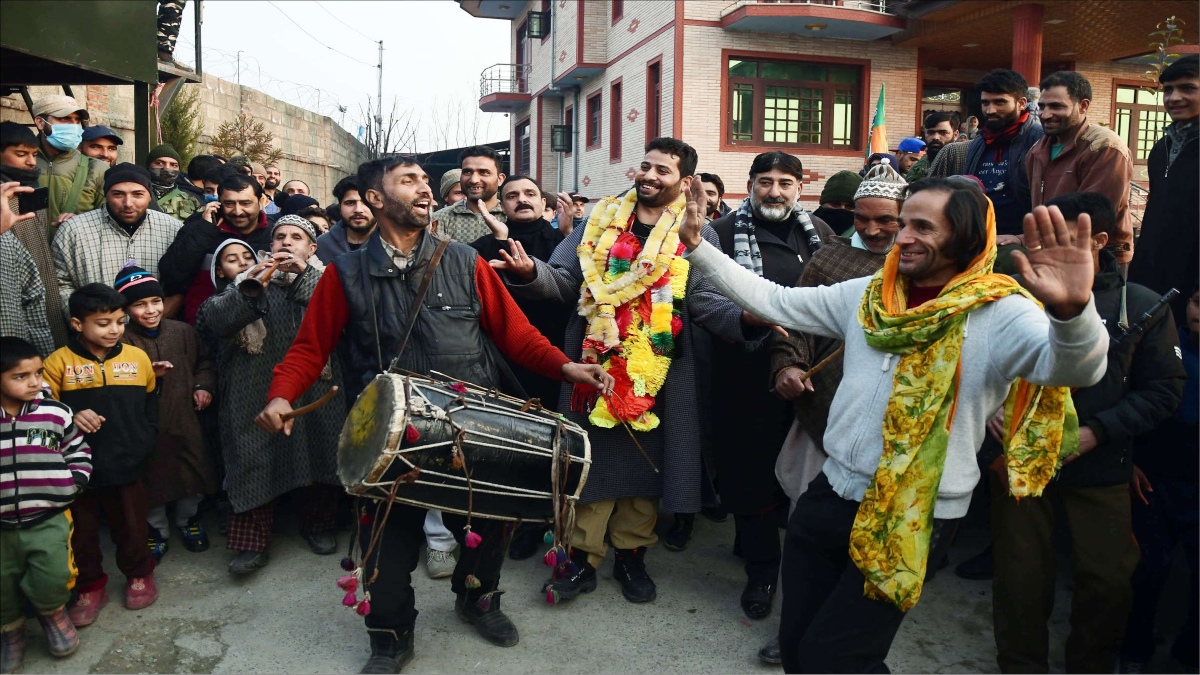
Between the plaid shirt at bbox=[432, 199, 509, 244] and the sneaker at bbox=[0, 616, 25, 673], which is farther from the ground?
the plaid shirt at bbox=[432, 199, 509, 244]

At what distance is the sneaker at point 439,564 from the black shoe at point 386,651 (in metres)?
0.88

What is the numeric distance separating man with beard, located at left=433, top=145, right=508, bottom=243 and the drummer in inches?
64.1

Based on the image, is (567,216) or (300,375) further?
(567,216)

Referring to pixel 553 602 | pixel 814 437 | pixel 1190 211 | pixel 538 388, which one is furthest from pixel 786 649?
pixel 1190 211

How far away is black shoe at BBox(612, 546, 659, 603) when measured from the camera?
425 centimetres

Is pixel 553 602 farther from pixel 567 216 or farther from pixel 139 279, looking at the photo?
pixel 139 279

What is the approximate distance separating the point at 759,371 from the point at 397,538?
1.95 m

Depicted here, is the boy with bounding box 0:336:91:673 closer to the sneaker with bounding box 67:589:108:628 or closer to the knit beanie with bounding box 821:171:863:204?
the sneaker with bounding box 67:589:108:628

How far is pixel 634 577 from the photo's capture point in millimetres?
4332

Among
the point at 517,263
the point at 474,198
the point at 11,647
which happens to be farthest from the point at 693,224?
the point at 11,647

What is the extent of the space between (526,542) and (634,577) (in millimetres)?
745

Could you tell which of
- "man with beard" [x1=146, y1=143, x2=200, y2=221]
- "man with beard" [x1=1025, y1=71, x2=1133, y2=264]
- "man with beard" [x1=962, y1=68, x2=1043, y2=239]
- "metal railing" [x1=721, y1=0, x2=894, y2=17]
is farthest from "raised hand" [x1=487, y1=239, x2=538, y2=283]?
"metal railing" [x1=721, y1=0, x2=894, y2=17]

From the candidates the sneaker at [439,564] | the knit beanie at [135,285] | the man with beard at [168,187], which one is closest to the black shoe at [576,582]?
the sneaker at [439,564]

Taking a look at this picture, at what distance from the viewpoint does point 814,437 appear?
3826 mm
